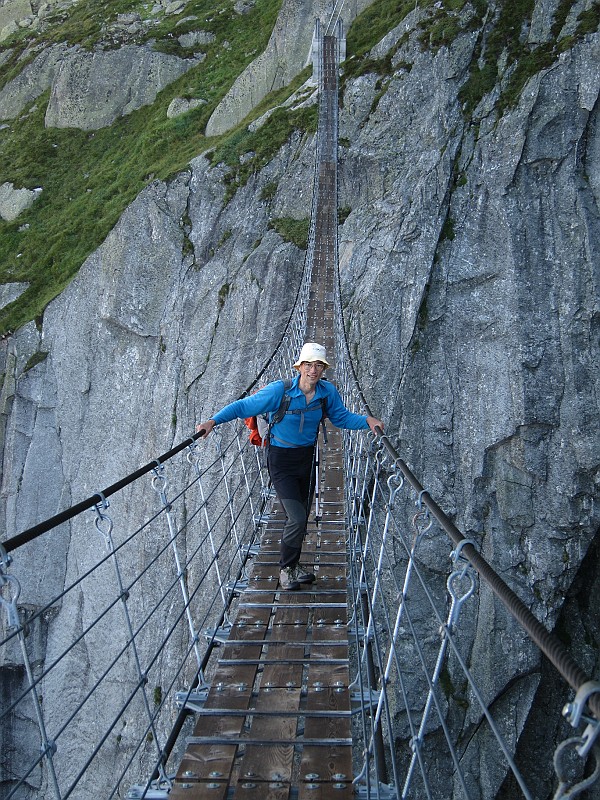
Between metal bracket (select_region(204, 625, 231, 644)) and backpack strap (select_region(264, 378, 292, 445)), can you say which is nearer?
metal bracket (select_region(204, 625, 231, 644))

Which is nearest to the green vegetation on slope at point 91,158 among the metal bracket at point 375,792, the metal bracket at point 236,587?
the metal bracket at point 236,587

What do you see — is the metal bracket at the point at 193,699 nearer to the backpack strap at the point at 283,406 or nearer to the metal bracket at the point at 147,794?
the metal bracket at the point at 147,794

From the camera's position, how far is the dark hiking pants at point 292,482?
15.1 ft

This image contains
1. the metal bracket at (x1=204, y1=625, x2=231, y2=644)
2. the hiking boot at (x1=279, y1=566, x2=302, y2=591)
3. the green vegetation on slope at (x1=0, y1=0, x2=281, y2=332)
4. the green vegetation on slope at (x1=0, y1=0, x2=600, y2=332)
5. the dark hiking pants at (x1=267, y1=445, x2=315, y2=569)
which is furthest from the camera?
the green vegetation on slope at (x1=0, y1=0, x2=281, y2=332)

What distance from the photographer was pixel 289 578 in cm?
482

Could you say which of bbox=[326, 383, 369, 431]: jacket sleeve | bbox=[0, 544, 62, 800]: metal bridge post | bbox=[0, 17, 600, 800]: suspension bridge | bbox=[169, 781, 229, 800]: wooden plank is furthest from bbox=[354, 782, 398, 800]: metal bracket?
bbox=[326, 383, 369, 431]: jacket sleeve

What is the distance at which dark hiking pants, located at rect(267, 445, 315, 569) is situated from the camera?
4613mm

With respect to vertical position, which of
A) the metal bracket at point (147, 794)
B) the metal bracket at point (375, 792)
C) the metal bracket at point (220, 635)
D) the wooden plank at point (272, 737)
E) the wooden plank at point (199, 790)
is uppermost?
the metal bracket at point (220, 635)

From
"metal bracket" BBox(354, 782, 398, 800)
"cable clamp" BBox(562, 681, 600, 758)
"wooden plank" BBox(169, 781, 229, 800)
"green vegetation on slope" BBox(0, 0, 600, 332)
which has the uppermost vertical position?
"green vegetation on slope" BBox(0, 0, 600, 332)

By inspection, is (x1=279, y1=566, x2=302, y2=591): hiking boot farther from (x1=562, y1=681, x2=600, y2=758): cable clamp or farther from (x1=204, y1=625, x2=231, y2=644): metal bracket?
(x1=562, y1=681, x2=600, y2=758): cable clamp

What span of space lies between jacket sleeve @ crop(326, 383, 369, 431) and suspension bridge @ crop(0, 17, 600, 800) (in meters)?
0.27

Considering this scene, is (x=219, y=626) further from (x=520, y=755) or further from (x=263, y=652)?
(x=520, y=755)

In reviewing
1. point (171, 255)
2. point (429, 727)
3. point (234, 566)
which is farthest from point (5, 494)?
point (429, 727)

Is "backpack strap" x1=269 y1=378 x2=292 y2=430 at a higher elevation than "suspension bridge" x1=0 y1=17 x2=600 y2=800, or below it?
higher
